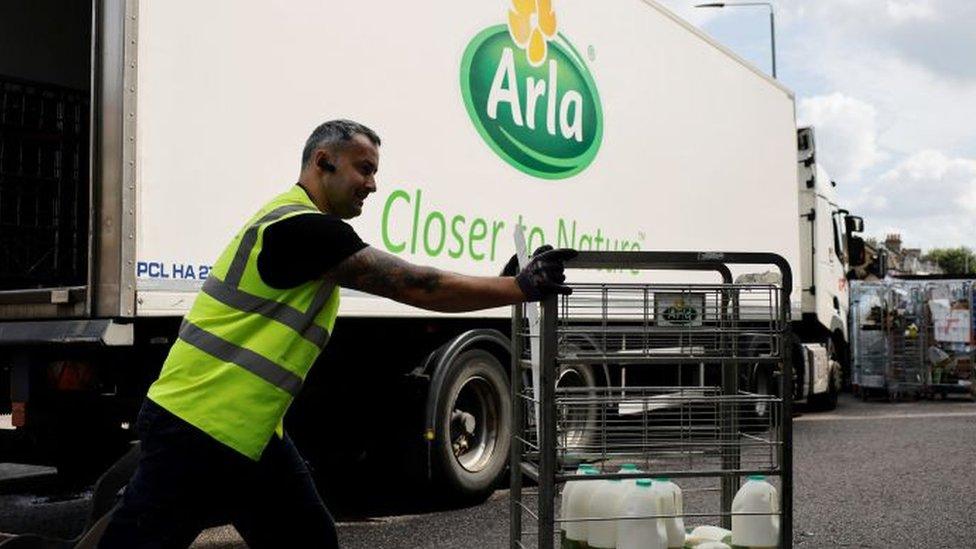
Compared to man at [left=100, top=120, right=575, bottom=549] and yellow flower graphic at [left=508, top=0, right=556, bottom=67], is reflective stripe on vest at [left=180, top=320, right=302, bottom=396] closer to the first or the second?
man at [left=100, top=120, right=575, bottom=549]

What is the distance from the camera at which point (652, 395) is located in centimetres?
348

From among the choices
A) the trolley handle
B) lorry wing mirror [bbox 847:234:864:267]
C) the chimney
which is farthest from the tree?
the trolley handle

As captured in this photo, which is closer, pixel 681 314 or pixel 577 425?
pixel 577 425

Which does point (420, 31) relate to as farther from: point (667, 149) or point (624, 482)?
point (624, 482)

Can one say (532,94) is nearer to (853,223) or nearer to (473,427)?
(473,427)

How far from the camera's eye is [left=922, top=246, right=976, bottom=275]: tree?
90.4 m

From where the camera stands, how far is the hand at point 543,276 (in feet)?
9.52

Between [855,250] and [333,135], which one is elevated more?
[855,250]

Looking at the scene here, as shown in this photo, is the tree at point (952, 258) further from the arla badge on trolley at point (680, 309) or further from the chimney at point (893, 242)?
the arla badge on trolley at point (680, 309)

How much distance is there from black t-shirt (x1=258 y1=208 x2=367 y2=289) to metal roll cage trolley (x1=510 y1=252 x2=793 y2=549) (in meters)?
0.68

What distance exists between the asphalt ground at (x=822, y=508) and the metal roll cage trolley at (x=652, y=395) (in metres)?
2.50

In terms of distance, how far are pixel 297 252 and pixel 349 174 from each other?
0.39 m

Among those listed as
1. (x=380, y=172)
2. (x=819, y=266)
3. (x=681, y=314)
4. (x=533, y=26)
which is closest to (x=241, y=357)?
(x=681, y=314)

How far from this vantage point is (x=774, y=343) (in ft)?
11.7
